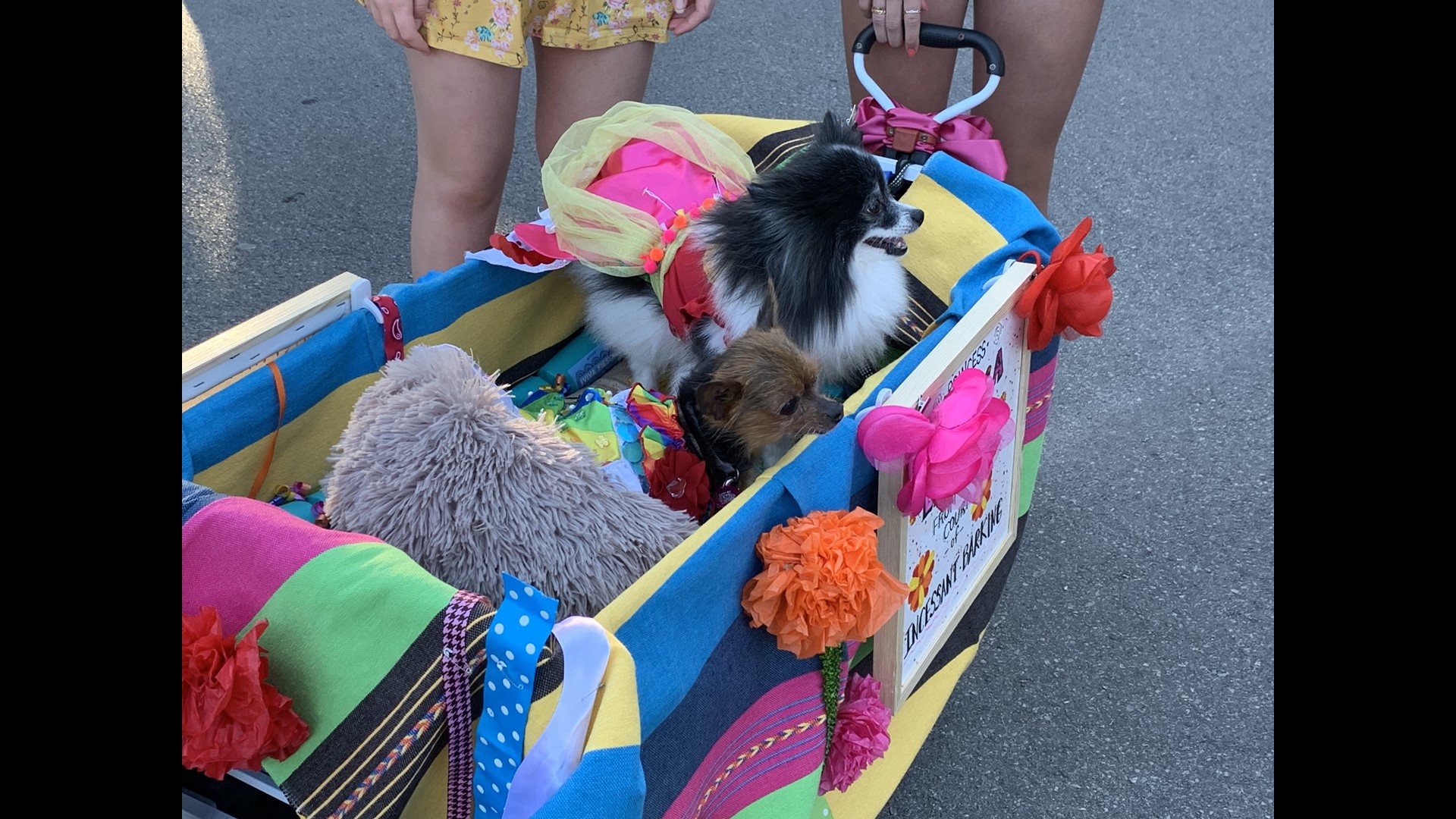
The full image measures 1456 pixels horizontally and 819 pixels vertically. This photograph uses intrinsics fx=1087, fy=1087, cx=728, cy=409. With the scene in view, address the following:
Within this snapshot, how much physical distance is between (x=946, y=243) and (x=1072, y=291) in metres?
0.20

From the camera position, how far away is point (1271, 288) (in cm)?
284

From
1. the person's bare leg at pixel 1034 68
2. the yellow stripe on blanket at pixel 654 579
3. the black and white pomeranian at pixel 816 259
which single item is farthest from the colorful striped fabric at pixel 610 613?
the person's bare leg at pixel 1034 68

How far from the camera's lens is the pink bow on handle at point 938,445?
45.1 inches

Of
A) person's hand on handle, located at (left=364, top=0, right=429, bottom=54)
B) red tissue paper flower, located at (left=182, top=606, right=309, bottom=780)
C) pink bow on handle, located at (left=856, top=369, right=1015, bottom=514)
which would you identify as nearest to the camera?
red tissue paper flower, located at (left=182, top=606, right=309, bottom=780)

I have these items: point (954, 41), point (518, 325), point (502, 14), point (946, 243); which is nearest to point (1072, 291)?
point (946, 243)

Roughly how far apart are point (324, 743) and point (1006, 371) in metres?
1.02

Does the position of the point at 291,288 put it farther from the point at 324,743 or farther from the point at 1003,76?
the point at 324,743

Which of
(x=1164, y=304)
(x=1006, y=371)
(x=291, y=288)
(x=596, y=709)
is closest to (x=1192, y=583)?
(x=1006, y=371)

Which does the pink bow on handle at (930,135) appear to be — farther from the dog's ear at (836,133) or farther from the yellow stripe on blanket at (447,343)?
the yellow stripe on blanket at (447,343)

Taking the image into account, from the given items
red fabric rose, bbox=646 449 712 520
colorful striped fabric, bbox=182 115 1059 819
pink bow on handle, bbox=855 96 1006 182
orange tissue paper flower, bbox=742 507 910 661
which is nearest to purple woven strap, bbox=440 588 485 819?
colorful striped fabric, bbox=182 115 1059 819

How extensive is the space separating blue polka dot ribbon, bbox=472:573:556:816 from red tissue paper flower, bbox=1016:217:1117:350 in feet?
2.88

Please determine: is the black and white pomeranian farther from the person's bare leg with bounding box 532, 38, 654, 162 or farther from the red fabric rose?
the person's bare leg with bounding box 532, 38, 654, 162

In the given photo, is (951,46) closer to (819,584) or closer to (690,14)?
(690,14)

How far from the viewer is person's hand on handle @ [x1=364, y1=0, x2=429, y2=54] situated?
5.07 ft
